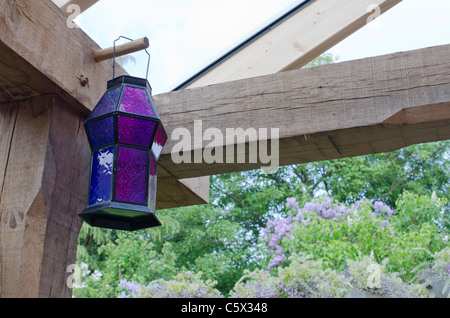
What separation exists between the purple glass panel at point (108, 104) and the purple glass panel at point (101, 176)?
85mm

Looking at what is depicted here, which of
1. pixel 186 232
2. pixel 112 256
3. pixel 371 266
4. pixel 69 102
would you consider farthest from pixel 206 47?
pixel 186 232

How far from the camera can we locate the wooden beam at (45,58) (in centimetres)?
102

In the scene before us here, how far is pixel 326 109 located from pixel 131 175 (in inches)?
20.0

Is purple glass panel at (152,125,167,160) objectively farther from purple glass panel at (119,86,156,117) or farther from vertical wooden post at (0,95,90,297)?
vertical wooden post at (0,95,90,297)

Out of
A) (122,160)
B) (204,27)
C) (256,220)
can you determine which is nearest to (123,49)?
(122,160)

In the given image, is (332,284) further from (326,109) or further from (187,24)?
(187,24)

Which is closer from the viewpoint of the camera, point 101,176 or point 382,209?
point 101,176

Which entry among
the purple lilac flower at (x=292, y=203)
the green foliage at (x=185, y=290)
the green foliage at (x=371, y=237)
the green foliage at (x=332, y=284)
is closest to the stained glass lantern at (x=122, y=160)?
the green foliage at (x=332, y=284)

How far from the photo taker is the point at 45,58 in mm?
1088

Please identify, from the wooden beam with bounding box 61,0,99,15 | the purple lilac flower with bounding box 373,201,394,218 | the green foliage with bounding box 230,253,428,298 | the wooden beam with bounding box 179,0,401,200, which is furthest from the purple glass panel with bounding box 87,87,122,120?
the purple lilac flower with bounding box 373,201,394,218

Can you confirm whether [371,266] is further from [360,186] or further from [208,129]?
[360,186]

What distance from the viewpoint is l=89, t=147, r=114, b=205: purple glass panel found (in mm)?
1052

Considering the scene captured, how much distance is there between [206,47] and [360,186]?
441 cm

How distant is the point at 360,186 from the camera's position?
6699 millimetres
